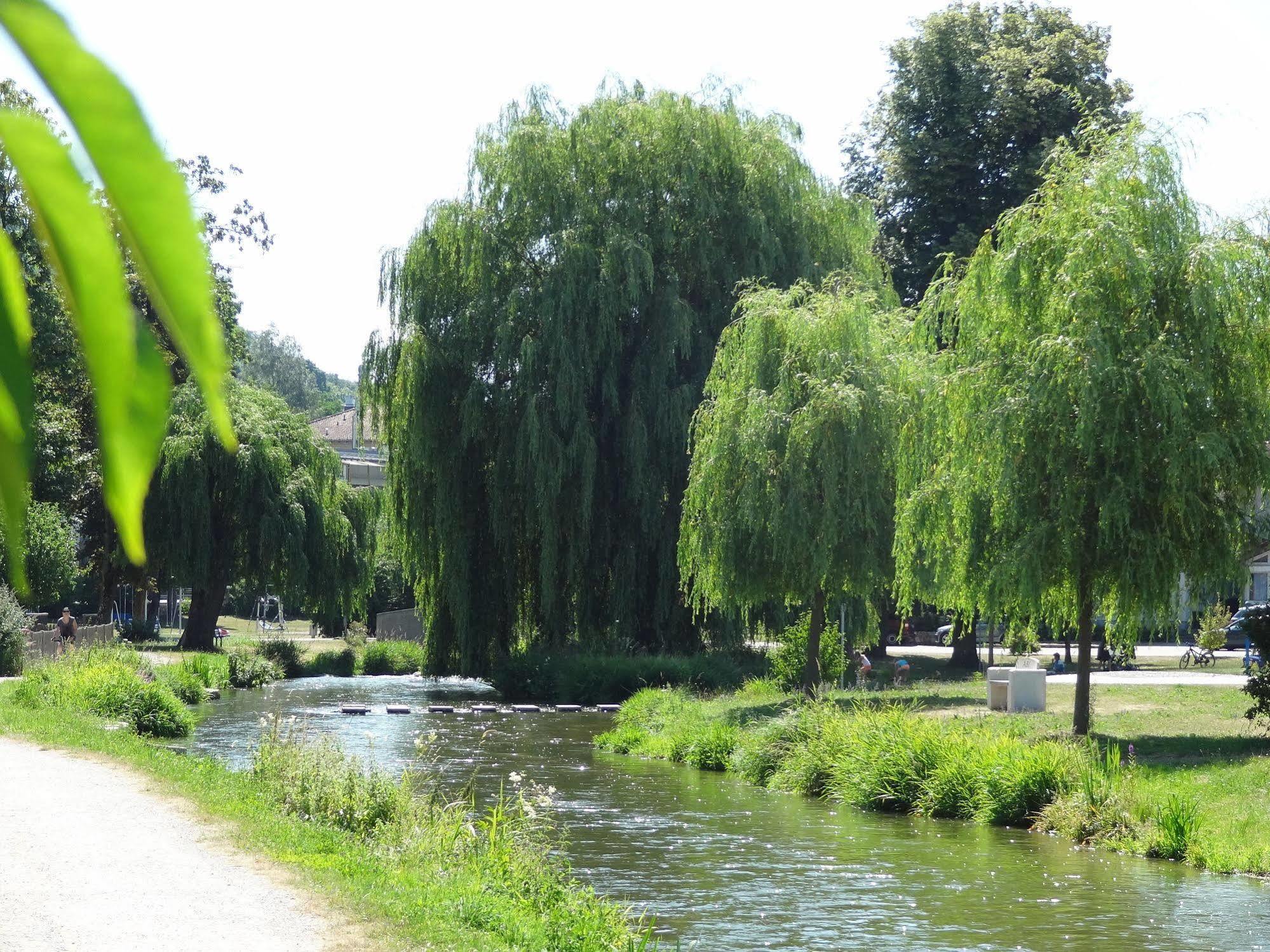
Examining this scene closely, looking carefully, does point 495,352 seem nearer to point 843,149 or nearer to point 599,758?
point 599,758

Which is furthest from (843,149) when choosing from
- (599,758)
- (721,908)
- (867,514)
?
(721,908)

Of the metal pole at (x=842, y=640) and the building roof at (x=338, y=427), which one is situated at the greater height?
the building roof at (x=338, y=427)

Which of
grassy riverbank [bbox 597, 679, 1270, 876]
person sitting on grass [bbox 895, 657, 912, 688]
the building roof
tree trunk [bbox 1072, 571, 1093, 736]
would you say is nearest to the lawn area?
the building roof

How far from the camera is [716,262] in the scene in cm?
3231

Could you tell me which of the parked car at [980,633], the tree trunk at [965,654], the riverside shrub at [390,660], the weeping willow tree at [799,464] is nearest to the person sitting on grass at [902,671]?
the tree trunk at [965,654]

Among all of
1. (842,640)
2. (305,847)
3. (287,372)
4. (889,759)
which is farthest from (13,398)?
(287,372)

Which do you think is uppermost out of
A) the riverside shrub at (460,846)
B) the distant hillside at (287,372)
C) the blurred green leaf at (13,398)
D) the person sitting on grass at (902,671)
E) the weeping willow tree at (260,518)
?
the distant hillside at (287,372)

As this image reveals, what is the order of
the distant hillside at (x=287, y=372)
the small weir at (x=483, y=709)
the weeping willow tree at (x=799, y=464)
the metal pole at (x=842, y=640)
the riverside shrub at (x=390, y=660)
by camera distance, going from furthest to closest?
the distant hillside at (x=287, y=372), the riverside shrub at (x=390, y=660), the small weir at (x=483, y=709), the metal pole at (x=842, y=640), the weeping willow tree at (x=799, y=464)

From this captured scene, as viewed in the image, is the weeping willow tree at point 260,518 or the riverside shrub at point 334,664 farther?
the riverside shrub at point 334,664

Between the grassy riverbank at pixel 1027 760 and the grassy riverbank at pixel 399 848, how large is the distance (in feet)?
17.4

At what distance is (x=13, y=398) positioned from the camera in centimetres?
43

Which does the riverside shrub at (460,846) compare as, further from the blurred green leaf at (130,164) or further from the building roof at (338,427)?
the building roof at (338,427)

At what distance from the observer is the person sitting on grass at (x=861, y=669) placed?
90.6 ft

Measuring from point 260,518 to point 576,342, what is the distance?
41.8ft
